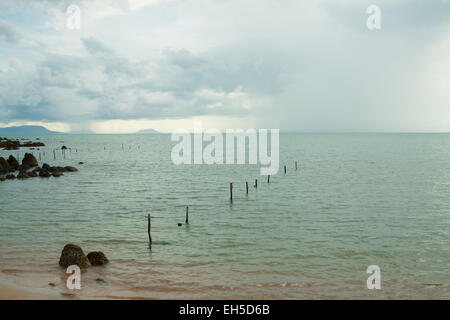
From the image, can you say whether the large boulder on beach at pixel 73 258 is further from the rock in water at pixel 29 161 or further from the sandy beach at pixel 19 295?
the rock in water at pixel 29 161

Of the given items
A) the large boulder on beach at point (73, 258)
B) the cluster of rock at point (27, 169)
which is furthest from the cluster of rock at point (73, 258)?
the cluster of rock at point (27, 169)

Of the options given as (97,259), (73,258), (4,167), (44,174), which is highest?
(4,167)

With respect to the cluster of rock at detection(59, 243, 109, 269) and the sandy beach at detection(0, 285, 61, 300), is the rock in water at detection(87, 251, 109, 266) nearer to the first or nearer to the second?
the cluster of rock at detection(59, 243, 109, 269)

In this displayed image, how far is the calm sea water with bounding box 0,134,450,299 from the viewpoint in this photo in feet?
57.6

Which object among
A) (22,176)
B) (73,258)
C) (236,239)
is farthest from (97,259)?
(22,176)

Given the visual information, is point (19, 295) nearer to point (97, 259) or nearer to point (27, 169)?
point (97, 259)

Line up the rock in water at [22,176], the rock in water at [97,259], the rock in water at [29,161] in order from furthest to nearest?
the rock in water at [29,161] < the rock in water at [22,176] < the rock in water at [97,259]

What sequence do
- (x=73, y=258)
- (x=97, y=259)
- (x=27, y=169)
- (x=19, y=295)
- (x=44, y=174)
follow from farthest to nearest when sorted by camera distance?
(x=27, y=169), (x=44, y=174), (x=97, y=259), (x=73, y=258), (x=19, y=295)

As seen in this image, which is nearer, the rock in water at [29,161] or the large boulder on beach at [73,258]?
the large boulder on beach at [73,258]

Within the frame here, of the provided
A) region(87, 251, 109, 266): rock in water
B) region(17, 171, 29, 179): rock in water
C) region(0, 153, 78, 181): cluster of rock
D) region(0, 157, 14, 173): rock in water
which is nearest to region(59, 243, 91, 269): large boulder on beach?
region(87, 251, 109, 266): rock in water

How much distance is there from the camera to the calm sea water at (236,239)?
1755 centimetres

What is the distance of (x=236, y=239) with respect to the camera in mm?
25438

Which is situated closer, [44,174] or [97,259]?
[97,259]
